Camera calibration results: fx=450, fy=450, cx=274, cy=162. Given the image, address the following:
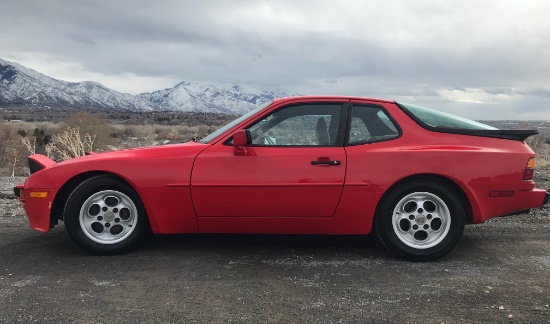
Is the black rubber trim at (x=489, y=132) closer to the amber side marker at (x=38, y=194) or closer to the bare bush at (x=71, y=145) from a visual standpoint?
the amber side marker at (x=38, y=194)

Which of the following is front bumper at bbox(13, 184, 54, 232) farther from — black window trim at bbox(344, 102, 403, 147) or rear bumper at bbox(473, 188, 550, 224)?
rear bumper at bbox(473, 188, 550, 224)

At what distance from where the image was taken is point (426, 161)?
399cm

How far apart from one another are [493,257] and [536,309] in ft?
3.89

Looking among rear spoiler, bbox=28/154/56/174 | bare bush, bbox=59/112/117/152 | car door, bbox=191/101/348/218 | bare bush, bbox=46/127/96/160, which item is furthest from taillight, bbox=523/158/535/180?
bare bush, bbox=59/112/117/152

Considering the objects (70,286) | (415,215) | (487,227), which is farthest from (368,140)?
(70,286)

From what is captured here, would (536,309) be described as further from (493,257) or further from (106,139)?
(106,139)

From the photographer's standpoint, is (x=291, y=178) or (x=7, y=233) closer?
(x=291, y=178)

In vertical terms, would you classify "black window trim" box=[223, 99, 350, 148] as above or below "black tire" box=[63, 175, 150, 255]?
above

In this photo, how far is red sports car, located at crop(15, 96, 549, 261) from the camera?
3.99 metres

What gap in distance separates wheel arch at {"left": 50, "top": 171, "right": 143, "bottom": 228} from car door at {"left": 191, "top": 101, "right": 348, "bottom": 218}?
2.50 ft

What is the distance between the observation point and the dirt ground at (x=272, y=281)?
9.55ft

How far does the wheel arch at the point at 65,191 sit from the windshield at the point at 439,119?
9.13 feet

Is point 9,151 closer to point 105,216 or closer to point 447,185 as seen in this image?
point 105,216

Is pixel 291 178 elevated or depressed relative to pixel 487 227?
elevated
